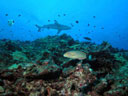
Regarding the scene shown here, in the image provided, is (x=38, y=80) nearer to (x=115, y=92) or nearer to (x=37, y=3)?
(x=115, y=92)

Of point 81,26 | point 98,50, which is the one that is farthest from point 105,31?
point 98,50

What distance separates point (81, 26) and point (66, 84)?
527 ft

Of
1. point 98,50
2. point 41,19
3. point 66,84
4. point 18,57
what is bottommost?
point 66,84

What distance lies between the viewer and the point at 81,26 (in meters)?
161

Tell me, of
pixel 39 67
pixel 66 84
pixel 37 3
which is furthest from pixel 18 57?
pixel 37 3

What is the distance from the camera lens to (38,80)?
4551mm

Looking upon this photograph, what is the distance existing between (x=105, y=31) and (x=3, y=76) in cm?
16711

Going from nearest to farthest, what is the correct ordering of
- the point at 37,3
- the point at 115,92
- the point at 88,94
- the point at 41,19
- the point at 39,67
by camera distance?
the point at 115,92, the point at 88,94, the point at 39,67, the point at 37,3, the point at 41,19

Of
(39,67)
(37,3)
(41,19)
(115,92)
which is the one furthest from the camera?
(41,19)

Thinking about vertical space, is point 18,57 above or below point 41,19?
below

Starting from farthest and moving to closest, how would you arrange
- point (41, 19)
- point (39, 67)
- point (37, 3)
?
point (41, 19) → point (37, 3) → point (39, 67)

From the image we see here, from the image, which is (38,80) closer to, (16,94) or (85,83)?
(16,94)

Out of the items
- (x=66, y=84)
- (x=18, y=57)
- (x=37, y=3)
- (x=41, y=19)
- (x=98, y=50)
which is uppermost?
(x=37, y=3)

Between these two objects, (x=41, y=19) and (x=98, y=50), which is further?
(x=41, y=19)
